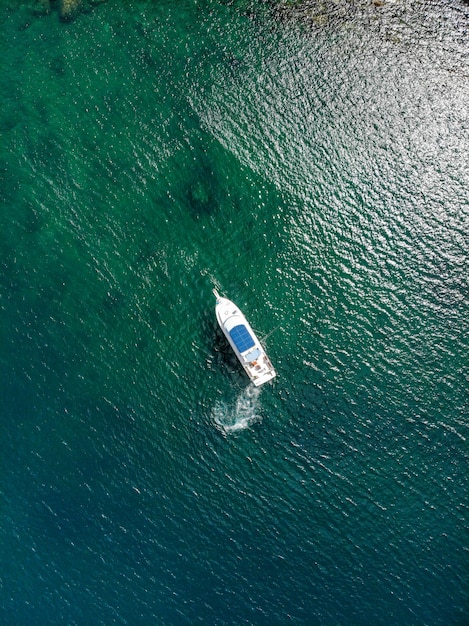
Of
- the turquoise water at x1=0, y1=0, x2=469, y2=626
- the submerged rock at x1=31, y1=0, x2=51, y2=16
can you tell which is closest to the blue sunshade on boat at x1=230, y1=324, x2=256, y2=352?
the turquoise water at x1=0, y1=0, x2=469, y2=626

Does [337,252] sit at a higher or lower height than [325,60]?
lower

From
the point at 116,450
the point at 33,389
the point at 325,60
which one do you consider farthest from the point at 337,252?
the point at 33,389

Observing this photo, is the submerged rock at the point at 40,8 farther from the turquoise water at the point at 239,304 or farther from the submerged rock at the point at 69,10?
the submerged rock at the point at 69,10

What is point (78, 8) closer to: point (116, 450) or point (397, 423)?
point (116, 450)

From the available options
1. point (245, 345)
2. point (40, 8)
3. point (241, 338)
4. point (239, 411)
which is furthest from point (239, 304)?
point (40, 8)

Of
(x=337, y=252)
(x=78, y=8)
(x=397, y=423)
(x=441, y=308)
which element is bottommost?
(x=397, y=423)

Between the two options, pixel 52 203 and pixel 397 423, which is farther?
pixel 52 203

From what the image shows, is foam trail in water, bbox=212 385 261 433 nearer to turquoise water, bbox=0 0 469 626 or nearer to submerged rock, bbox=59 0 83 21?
turquoise water, bbox=0 0 469 626
